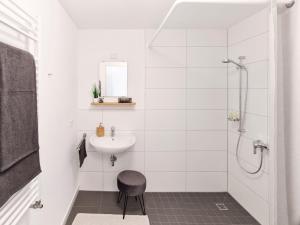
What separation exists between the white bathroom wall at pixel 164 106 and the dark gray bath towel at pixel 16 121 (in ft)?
6.32

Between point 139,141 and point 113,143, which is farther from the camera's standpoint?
point 139,141

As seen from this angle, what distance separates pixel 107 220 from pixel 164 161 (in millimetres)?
1135

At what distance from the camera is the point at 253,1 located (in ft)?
4.17

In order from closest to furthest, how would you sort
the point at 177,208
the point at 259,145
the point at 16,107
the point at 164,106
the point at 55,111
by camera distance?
1. the point at 16,107
2. the point at 55,111
3. the point at 259,145
4. the point at 177,208
5. the point at 164,106

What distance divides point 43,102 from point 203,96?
2.17 m

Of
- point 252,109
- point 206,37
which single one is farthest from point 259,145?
point 206,37

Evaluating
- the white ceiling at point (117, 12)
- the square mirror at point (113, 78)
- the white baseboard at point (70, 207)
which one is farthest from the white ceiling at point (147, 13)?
the white baseboard at point (70, 207)

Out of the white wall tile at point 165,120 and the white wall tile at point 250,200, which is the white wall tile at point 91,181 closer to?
the white wall tile at point 165,120

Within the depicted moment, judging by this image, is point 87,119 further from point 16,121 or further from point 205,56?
point 16,121

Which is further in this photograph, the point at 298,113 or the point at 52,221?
the point at 52,221

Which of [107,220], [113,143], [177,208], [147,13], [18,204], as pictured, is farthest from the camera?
[113,143]

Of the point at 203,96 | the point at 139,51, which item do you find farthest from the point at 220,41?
the point at 139,51

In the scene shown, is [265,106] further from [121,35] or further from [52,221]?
[52,221]

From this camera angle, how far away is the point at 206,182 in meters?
3.22
